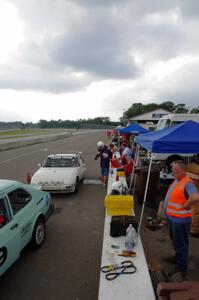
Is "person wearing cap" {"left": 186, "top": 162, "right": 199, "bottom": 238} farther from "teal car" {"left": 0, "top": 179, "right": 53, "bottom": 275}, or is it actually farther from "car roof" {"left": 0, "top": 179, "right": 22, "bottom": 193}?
"car roof" {"left": 0, "top": 179, "right": 22, "bottom": 193}

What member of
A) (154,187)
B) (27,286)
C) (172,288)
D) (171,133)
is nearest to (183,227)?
(172,288)

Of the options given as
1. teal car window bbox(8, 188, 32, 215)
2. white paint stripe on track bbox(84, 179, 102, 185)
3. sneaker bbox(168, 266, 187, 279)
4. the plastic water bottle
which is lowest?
white paint stripe on track bbox(84, 179, 102, 185)

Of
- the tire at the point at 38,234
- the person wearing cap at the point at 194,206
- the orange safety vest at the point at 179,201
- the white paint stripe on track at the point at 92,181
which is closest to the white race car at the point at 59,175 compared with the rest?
the white paint stripe on track at the point at 92,181

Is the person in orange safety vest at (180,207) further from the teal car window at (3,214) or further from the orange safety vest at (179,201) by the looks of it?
the teal car window at (3,214)

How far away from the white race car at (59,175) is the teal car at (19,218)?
2.65 m

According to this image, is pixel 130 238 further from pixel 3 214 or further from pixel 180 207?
pixel 3 214

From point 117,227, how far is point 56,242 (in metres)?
1.72

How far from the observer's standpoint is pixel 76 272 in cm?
404

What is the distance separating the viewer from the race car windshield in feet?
31.0

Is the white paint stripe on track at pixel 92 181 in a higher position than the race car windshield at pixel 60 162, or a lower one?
lower

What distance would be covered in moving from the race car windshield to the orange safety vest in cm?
618

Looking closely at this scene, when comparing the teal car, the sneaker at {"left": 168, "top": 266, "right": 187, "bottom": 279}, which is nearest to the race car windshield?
the teal car

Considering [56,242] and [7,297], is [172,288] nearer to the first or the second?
[7,297]

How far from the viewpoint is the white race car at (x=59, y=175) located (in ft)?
26.5
